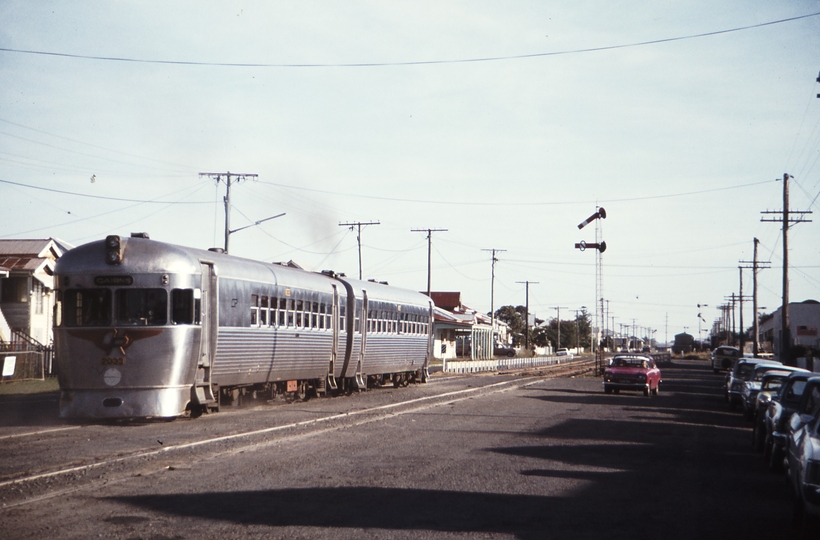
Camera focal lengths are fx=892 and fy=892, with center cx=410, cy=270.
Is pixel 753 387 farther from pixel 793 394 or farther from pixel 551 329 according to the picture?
pixel 551 329

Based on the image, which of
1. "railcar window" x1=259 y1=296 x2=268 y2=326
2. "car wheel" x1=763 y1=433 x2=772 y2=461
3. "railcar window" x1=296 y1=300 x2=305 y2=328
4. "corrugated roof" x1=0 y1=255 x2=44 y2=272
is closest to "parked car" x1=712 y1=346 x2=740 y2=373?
"corrugated roof" x1=0 y1=255 x2=44 y2=272

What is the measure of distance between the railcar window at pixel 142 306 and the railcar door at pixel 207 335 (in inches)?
41.4

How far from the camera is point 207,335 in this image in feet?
61.3

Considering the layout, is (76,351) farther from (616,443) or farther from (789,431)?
(789,431)

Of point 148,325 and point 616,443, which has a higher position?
point 148,325


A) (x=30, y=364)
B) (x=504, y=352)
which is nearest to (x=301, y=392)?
(x=30, y=364)

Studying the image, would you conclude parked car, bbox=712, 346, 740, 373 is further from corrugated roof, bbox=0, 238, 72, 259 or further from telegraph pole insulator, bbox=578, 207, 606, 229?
corrugated roof, bbox=0, 238, 72, 259

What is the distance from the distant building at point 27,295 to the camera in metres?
39.3

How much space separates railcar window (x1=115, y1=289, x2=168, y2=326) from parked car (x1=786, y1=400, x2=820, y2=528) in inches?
466

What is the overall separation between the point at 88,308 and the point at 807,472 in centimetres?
1343

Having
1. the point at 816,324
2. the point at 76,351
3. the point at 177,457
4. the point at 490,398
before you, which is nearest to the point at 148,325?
the point at 76,351

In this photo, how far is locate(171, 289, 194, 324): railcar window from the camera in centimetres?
1755

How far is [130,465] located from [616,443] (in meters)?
8.87

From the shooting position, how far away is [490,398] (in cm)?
2823
